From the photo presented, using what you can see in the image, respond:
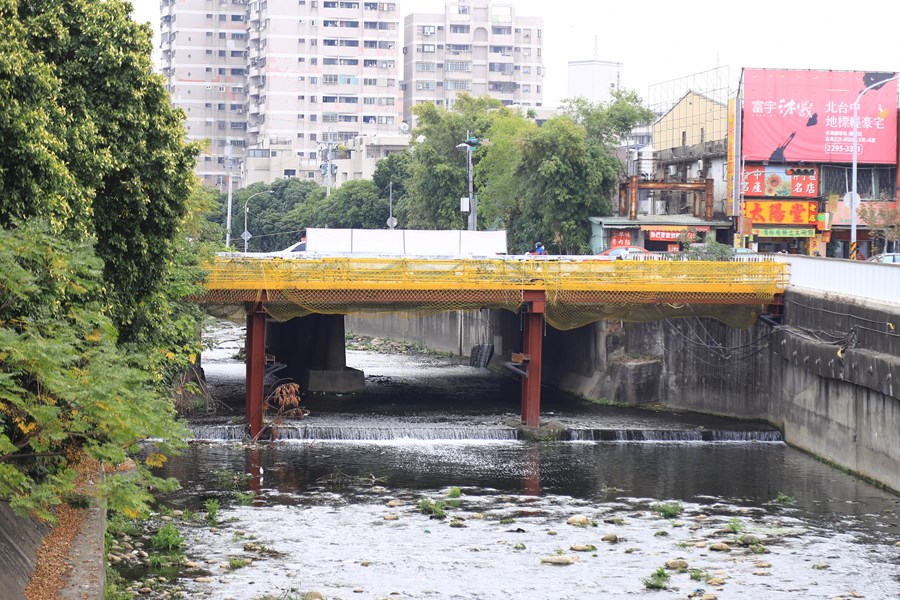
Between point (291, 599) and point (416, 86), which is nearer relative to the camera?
point (291, 599)

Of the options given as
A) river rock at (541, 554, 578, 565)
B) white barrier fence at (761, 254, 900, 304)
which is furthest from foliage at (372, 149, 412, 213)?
river rock at (541, 554, 578, 565)

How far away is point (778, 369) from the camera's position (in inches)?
1764

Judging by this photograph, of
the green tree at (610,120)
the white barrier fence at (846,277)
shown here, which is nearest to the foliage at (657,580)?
the white barrier fence at (846,277)

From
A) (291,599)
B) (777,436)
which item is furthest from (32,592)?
(777,436)

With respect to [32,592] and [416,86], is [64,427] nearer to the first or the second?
[32,592]

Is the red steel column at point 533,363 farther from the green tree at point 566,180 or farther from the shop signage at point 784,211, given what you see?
the shop signage at point 784,211

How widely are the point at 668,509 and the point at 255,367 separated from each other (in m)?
17.0

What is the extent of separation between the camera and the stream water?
25.3 m

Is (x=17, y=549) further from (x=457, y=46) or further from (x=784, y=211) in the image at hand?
(x=457, y=46)

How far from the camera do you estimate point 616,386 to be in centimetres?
5141

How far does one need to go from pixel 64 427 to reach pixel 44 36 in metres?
10.2

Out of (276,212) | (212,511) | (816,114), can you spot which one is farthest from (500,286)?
(276,212)

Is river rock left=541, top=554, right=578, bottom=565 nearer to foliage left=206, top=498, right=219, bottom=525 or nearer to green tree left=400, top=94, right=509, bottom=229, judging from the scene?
foliage left=206, top=498, right=219, bottom=525

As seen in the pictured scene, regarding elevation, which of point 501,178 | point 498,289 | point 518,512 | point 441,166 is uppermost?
point 441,166
